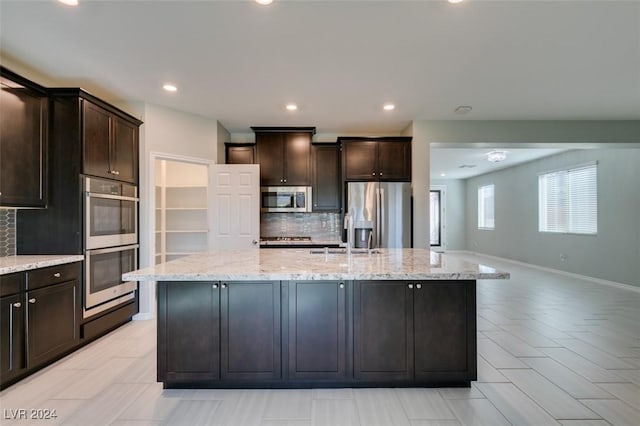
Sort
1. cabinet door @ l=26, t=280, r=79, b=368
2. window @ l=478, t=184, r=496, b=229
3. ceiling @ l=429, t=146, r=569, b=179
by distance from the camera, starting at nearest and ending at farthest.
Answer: cabinet door @ l=26, t=280, r=79, b=368 < ceiling @ l=429, t=146, r=569, b=179 < window @ l=478, t=184, r=496, b=229

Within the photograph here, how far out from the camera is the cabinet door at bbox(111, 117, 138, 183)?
3.38 metres

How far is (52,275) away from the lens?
2598mm

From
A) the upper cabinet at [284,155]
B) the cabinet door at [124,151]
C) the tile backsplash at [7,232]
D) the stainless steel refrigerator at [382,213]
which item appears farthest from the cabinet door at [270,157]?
the tile backsplash at [7,232]

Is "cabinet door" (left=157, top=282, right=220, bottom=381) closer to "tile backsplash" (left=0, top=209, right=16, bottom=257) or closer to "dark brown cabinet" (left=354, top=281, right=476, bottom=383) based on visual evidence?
"dark brown cabinet" (left=354, top=281, right=476, bottom=383)

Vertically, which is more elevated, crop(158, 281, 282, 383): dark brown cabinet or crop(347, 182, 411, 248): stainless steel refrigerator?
crop(347, 182, 411, 248): stainless steel refrigerator

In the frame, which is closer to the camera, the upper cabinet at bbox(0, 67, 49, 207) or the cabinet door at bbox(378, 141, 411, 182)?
the upper cabinet at bbox(0, 67, 49, 207)

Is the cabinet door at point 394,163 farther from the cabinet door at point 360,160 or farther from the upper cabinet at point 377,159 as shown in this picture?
the cabinet door at point 360,160

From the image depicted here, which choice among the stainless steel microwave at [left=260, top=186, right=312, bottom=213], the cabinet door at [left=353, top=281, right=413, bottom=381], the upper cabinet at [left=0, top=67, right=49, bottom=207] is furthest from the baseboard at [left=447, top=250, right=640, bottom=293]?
the upper cabinet at [left=0, top=67, right=49, bottom=207]

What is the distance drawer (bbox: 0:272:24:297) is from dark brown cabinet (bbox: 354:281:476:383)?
252 centimetres

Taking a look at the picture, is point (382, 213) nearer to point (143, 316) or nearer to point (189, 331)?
point (189, 331)

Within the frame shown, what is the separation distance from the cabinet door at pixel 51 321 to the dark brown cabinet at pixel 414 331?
2515 millimetres

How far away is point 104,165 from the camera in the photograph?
3.23 meters

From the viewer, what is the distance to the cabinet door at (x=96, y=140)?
299cm

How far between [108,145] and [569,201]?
8103 mm
